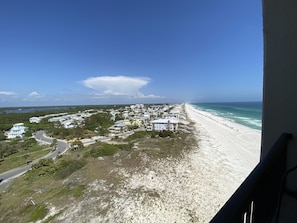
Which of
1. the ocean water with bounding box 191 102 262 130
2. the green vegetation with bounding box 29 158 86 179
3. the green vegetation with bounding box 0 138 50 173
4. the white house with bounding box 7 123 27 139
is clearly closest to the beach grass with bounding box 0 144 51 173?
the green vegetation with bounding box 0 138 50 173

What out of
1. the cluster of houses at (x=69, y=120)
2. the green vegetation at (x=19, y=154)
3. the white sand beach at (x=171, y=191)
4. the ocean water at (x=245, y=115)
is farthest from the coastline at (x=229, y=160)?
the cluster of houses at (x=69, y=120)

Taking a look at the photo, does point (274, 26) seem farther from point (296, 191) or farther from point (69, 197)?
point (69, 197)

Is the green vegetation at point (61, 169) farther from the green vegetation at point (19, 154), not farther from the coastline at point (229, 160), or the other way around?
the coastline at point (229, 160)

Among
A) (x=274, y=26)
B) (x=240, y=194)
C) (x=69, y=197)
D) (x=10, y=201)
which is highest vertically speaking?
(x=274, y=26)

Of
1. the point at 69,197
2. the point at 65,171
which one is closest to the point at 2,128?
the point at 65,171

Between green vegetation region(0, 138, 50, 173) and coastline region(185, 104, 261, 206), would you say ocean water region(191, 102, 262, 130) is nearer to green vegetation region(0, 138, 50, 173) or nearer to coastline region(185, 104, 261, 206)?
coastline region(185, 104, 261, 206)

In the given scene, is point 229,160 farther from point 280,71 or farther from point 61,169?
point 280,71

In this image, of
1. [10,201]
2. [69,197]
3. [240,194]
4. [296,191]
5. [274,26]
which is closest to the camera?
[240,194]
